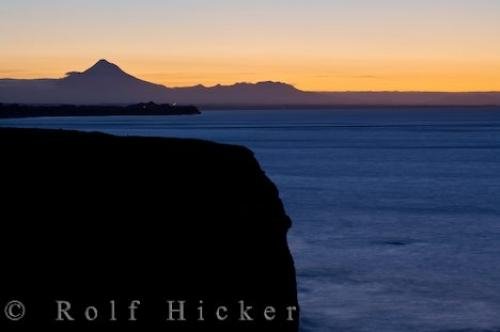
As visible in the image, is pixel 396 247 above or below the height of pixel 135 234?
below

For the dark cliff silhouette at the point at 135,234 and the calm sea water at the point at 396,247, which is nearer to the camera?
the dark cliff silhouette at the point at 135,234

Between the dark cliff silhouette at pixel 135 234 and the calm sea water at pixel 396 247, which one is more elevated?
the dark cliff silhouette at pixel 135 234

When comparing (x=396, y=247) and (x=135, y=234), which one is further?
(x=396, y=247)

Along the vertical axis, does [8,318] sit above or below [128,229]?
below

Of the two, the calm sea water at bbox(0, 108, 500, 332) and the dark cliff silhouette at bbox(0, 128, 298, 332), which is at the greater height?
the dark cliff silhouette at bbox(0, 128, 298, 332)

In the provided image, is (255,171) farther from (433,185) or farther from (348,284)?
(433,185)

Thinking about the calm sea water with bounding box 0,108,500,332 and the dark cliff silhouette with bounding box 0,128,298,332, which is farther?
the calm sea water with bounding box 0,108,500,332

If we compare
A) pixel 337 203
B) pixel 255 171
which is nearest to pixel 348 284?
pixel 255 171

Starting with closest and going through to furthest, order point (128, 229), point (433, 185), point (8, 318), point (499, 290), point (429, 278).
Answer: point (8, 318), point (128, 229), point (499, 290), point (429, 278), point (433, 185)
